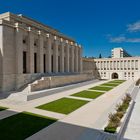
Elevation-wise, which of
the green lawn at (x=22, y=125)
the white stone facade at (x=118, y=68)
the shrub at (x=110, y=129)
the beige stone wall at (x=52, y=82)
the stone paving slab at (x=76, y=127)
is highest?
the white stone facade at (x=118, y=68)

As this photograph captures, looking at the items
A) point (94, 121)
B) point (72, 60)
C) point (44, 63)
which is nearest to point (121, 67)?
point (72, 60)

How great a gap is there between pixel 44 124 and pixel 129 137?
217 inches

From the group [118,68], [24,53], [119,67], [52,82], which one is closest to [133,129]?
[52,82]

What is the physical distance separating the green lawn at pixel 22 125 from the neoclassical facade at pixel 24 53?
1060cm

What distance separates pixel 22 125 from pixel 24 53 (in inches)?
679

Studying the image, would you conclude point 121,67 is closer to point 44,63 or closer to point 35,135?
point 44,63

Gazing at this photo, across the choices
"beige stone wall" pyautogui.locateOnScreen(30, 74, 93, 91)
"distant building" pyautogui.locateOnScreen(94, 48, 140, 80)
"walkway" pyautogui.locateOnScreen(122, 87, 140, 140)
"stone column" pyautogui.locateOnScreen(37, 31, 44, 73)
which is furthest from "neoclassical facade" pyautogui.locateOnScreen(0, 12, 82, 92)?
"distant building" pyautogui.locateOnScreen(94, 48, 140, 80)

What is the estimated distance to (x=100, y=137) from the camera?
7918mm

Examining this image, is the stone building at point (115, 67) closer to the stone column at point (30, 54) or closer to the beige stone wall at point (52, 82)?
the beige stone wall at point (52, 82)

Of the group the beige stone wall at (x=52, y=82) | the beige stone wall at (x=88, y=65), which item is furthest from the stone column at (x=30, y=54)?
the beige stone wall at (x=88, y=65)

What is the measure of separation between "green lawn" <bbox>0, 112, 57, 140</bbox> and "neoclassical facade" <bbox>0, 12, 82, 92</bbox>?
1060 centimetres

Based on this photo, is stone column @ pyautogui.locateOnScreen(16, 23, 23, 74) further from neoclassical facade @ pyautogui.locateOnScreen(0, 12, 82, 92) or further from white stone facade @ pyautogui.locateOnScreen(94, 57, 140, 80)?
white stone facade @ pyautogui.locateOnScreen(94, 57, 140, 80)

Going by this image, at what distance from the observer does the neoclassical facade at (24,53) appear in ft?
68.7

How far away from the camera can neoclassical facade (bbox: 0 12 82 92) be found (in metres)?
20.9
